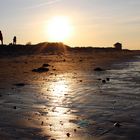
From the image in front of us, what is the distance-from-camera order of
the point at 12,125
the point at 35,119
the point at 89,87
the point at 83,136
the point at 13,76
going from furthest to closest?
the point at 13,76, the point at 89,87, the point at 35,119, the point at 12,125, the point at 83,136

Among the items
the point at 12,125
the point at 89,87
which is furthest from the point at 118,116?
the point at 89,87

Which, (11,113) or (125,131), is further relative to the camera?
(11,113)

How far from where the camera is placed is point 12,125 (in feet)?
Result: 37.4

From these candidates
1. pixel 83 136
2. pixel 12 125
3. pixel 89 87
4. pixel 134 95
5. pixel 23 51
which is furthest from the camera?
pixel 23 51

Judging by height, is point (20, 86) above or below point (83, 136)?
above

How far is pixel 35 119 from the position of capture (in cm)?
1216

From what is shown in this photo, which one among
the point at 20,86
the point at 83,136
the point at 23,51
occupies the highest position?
the point at 23,51

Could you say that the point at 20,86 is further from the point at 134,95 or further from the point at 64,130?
the point at 64,130

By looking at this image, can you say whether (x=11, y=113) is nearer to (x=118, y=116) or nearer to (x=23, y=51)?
(x=118, y=116)

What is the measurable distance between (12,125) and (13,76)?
11628 mm

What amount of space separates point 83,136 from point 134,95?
6.39 m

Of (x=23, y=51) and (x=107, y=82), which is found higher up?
(x=23, y=51)

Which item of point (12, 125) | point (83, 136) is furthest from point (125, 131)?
point (12, 125)

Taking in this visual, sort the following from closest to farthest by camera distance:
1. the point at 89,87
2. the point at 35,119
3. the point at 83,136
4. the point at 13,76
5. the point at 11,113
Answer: the point at 83,136, the point at 35,119, the point at 11,113, the point at 89,87, the point at 13,76
